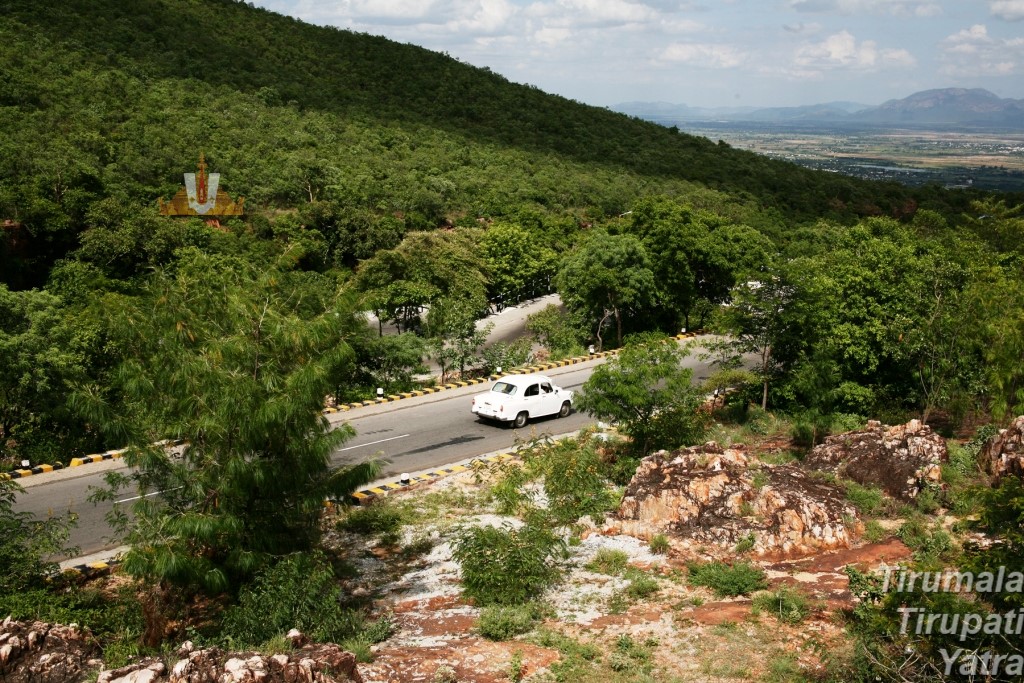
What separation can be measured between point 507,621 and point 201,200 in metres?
35.8

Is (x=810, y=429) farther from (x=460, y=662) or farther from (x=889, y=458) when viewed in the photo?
(x=460, y=662)

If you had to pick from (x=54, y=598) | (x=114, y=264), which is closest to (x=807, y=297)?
(x=54, y=598)

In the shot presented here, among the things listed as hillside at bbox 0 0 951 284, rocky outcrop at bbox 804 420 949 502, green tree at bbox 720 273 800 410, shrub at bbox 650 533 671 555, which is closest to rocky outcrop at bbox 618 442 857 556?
shrub at bbox 650 533 671 555

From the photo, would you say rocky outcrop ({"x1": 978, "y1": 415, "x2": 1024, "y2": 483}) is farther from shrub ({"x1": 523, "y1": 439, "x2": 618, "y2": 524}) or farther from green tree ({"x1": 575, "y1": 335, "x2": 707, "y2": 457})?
shrub ({"x1": 523, "y1": 439, "x2": 618, "y2": 524})

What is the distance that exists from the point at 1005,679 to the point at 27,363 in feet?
63.9

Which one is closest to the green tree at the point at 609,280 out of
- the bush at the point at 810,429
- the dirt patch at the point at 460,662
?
the bush at the point at 810,429

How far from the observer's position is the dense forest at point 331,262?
11.9 m

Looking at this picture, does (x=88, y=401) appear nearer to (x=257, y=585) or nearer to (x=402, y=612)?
(x=257, y=585)

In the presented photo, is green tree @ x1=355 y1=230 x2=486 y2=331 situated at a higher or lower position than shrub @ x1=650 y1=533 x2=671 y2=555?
higher

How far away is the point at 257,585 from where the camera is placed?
11438mm

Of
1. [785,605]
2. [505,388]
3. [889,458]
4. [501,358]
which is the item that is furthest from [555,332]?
[785,605]

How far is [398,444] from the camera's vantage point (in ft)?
72.2

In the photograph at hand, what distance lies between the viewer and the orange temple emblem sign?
41.2 metres

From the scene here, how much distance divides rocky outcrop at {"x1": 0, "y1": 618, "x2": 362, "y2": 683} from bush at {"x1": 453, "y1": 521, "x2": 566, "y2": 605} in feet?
10.6
